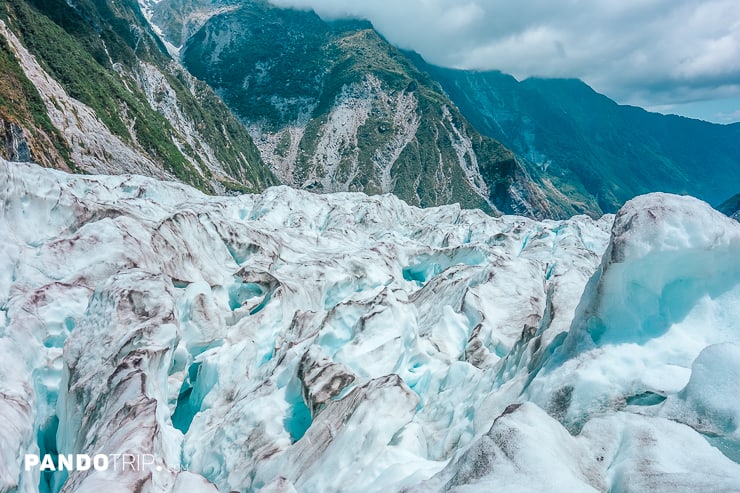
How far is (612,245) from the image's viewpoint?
29.7 ft

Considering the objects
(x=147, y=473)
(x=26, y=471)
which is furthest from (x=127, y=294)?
(x=147, y=473)

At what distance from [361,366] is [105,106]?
417 ft

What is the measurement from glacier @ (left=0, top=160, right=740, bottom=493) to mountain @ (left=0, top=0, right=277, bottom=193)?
2592 inches

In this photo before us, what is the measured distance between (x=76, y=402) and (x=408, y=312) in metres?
11.3

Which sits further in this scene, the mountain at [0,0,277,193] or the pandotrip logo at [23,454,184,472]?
the mountain at [0,0,277,193]

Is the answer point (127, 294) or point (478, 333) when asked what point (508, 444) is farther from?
point (127, 294)

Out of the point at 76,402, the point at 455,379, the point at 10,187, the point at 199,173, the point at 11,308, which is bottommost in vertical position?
the point at 455,379

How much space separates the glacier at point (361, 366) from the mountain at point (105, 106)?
6584cm

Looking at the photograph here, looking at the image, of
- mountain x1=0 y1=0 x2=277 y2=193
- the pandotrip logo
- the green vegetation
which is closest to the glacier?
the pandotrip logo

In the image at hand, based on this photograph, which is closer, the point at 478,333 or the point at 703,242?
the point at 703,242

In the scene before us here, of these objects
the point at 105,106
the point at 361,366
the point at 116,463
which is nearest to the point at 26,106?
the point at 105,106

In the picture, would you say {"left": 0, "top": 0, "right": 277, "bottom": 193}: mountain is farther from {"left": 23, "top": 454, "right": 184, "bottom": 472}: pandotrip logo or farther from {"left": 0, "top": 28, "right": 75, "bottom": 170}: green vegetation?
{"left": 23, "top": 454, "right": 184, "bottom": 472}: pandotrip logo

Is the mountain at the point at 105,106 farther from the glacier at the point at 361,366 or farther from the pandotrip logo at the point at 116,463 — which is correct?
the pandotrip logo at the point at 116,463

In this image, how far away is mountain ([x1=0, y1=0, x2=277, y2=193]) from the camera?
264 ft
